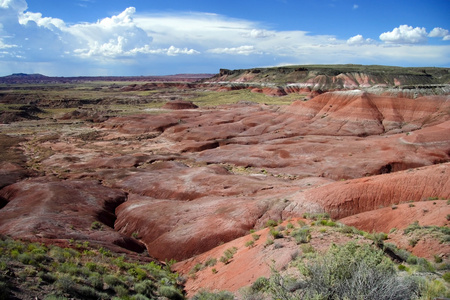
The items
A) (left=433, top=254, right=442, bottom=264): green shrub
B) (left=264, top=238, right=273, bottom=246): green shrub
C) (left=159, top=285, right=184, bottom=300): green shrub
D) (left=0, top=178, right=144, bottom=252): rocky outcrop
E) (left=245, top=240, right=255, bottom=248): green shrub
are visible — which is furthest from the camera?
(left=0, top=178, right=144, bottom=252): rocky outcrop

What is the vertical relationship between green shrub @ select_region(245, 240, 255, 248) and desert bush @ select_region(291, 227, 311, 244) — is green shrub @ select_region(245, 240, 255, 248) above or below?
below

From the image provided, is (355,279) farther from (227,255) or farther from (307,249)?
(227,255)

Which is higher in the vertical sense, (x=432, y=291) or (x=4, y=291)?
(x=432, y=291)

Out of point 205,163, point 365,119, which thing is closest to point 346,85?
point 365,119

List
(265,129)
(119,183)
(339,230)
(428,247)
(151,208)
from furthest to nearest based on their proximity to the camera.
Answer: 1. (265,129)
2. (119,183)
3. (151,208)
4. (339,230)
5. (428,247)

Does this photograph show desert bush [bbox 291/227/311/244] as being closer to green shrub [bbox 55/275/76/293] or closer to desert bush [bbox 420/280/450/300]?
desert bush [bbox 420/280/450/300]

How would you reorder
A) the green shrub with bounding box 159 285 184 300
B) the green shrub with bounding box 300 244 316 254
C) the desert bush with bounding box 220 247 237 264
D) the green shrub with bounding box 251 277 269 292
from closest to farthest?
the green shrub with bounding box 251 277 269 292
the green shrub with bounding box 300 244 316 254
the green shrub with bounding box 159 285 184 300
the desert bush with bounding box 220 247 237 264

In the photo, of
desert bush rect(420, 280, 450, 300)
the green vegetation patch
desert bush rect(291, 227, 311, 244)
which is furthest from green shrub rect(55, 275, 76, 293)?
desert bush rect(420, 280, 450, 300)

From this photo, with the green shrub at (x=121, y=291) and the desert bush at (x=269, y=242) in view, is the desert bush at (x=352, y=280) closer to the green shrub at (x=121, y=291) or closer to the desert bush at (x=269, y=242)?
the desert bush at (x=269, y=242)

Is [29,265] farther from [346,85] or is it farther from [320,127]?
[346,85]

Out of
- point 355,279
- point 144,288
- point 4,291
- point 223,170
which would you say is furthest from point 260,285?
point 223,170

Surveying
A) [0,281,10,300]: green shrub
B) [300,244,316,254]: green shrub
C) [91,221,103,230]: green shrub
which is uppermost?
[0,281,10,300]: green shrub

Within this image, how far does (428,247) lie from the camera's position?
11.0m

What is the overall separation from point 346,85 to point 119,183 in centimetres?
11632
